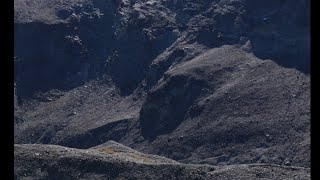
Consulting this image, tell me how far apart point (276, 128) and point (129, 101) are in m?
25.1

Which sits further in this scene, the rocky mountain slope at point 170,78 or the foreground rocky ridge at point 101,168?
the rocky mountain slope at point 170,78

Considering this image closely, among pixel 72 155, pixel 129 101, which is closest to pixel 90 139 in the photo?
pixel 129 101

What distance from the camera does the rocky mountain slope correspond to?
81500 millimetres

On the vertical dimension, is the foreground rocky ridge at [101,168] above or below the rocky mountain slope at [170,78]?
above

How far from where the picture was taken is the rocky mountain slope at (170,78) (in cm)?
8150

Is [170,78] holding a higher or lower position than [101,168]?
lower

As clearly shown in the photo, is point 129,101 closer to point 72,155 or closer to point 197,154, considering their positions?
point 197,154

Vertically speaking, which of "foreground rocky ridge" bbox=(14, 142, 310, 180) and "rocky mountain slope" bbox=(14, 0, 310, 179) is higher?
"foreground rocky ridge" bbox=(14, 142, 310, 180)

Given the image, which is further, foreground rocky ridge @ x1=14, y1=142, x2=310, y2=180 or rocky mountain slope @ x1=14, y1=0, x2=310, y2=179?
rocky mountain slope @ x1=14, y1=0, x2=310, y2=179

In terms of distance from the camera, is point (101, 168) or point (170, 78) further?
point (170, 78)

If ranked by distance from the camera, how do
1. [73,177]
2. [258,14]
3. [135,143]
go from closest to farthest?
[73,177] < [135,143] < [258,14]

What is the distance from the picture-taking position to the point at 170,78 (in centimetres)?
9281

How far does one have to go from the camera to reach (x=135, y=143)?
87.0 metres
